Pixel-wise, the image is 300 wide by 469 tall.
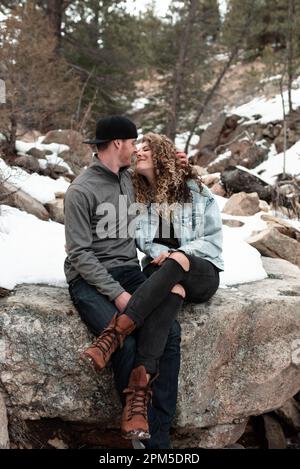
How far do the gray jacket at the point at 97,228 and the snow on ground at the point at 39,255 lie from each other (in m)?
0.35

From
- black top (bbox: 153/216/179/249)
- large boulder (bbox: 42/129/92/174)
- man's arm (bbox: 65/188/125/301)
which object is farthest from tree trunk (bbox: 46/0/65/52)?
man's arm (bbox: 65/188/125/301)

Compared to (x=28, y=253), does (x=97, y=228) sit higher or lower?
higher

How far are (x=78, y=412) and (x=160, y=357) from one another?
0.64 meters

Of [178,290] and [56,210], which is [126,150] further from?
[56,210]

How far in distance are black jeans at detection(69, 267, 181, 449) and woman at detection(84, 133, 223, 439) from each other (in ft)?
0.21

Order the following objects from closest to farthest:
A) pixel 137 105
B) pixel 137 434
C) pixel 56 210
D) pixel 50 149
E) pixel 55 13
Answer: pixel 137 434
pixel 56 210
pixel 50 149
pixel 55 13
pixel 137 105

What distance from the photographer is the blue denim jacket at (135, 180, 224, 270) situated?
10.7ft

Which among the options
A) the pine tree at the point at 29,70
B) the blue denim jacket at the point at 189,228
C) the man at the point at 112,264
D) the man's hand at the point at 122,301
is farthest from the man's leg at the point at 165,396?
the pine tree at the point at 29,70

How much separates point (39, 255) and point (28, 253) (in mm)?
83

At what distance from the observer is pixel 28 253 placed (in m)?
3.46
